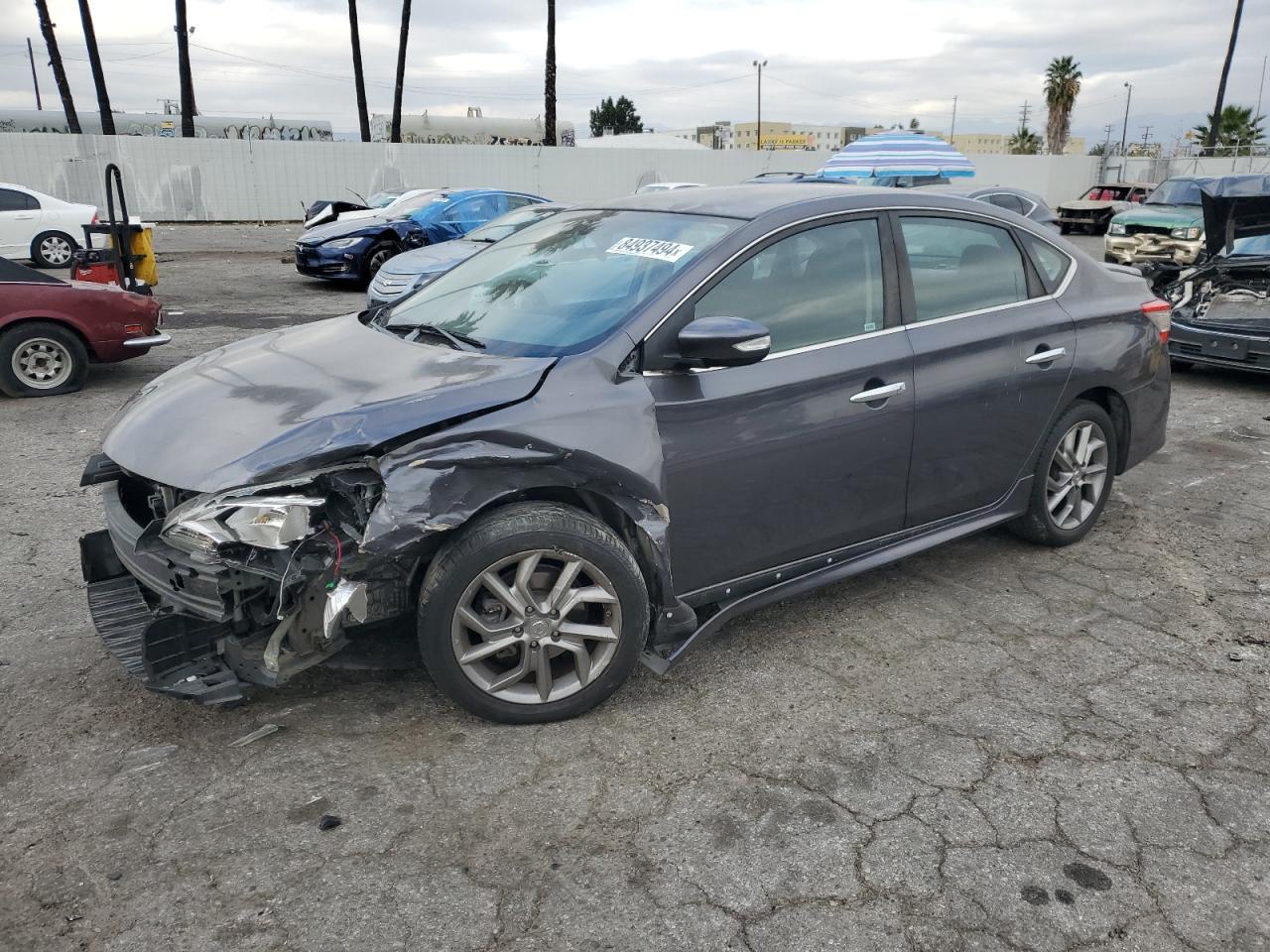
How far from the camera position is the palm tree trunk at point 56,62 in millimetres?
29156

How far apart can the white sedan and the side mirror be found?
16.5m

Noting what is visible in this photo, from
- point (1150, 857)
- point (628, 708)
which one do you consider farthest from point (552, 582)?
point (1150, 857)

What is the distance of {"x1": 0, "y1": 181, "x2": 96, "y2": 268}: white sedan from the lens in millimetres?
16016

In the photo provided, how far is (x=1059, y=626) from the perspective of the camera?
394 centimetres

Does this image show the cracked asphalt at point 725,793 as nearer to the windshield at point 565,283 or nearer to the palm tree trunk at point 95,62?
the windshield at point 565,283

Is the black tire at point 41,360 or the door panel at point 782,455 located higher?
the door panel at point 782,455

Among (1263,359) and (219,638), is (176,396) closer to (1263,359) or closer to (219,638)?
(219,638)

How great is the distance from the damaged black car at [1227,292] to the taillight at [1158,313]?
3640mm

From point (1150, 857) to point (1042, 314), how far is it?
2.39 m

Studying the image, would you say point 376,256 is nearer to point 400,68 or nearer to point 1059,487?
point 1059,487

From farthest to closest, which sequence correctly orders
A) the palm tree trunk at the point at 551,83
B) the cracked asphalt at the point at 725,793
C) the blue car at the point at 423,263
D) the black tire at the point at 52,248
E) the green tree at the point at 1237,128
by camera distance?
the green tree at the point at 1237,128 → the palm tree trunk at the point at 551,83 → the black tire at the point at 52,248 → the blue car at the point at 423,263 → the cracked asphalt at the point at 725,793

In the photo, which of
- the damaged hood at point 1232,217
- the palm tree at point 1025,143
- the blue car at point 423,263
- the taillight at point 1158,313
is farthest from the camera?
the palm tree at point 1025,143

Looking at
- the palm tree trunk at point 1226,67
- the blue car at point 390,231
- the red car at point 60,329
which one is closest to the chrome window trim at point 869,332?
the red car at point 60,329

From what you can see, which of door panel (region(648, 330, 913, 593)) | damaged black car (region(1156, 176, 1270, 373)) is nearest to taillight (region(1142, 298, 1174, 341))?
door panel (region(648, 330, 913, 593))
